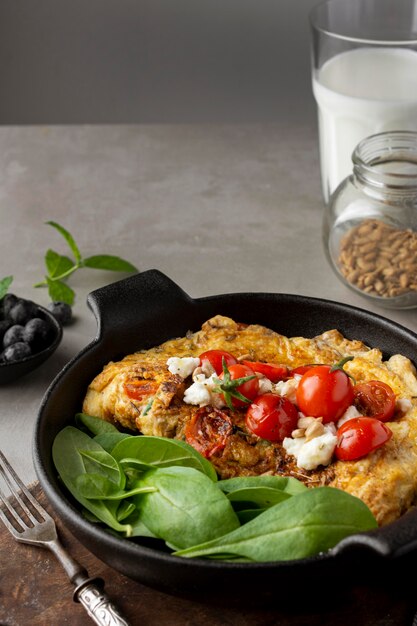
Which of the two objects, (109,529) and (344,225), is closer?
(109,529)

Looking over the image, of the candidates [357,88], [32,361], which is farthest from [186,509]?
[357,88]

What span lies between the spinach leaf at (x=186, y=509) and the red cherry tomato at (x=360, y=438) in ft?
1.16

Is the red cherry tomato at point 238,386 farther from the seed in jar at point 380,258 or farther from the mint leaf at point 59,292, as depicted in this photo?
the mint leaf at point 59,292

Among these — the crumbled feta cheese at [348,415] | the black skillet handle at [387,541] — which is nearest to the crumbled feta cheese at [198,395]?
the crumbled feta cheese at [348,415]

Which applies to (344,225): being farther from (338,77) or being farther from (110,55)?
(110,55)

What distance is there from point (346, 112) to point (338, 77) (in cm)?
17

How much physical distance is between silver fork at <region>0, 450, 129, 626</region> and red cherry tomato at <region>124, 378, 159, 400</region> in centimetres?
41

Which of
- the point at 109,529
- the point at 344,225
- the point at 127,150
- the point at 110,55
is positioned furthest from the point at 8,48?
the point at 109,529

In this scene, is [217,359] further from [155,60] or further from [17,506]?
[155,60]

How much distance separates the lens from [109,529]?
2.27m

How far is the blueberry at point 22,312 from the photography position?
3.36 metres

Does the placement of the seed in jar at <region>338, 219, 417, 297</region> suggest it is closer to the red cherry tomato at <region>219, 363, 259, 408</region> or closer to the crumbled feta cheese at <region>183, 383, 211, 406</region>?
the red cherry tomato at <region>219, 363, 259, 408</region>

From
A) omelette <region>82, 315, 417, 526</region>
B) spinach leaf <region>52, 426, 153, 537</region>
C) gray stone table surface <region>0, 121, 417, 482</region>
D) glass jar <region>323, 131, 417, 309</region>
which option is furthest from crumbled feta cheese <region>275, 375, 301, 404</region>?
glass jar <region>323, 131, 417, 309</region>

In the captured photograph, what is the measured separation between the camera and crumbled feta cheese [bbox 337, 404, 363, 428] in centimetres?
242
